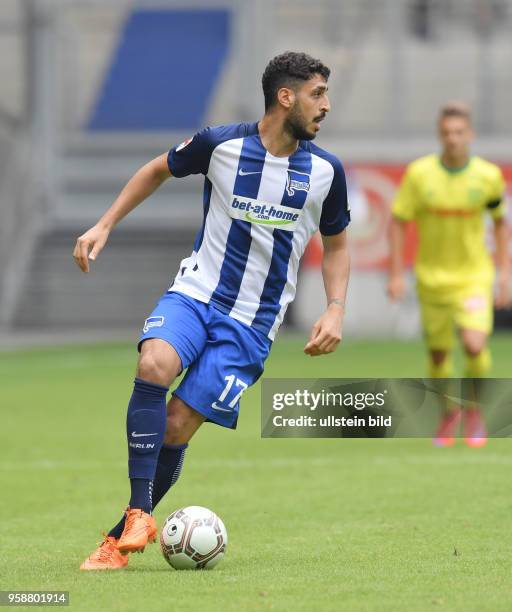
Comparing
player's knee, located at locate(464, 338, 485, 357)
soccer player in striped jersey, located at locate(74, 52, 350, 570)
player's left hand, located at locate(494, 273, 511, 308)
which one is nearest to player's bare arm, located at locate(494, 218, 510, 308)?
player's left hand, located at locate(494, 273, 511, 308)

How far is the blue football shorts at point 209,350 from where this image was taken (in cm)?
629

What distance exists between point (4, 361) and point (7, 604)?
1316 cm

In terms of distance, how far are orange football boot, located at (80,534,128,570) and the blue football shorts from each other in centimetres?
65

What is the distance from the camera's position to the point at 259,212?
6520 mm

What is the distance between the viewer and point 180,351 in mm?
6211

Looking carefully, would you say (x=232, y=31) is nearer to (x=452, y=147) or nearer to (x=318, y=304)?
(x=318, y=304)

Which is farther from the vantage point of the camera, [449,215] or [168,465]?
[449,215]

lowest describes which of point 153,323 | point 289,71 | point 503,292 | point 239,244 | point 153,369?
point 503,292

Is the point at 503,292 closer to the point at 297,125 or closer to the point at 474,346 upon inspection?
the point at 474,346

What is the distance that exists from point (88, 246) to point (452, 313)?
544 cm

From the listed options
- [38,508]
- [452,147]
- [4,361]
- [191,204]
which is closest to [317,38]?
[191,204]

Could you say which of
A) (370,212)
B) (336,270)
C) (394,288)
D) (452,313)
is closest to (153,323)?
(336,270)

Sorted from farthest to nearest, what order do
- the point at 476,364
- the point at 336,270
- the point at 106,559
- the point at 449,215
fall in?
the point at 449,215, the point at 476,364, the point at 336,270, the point at 106,559

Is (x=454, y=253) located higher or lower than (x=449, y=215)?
lower
